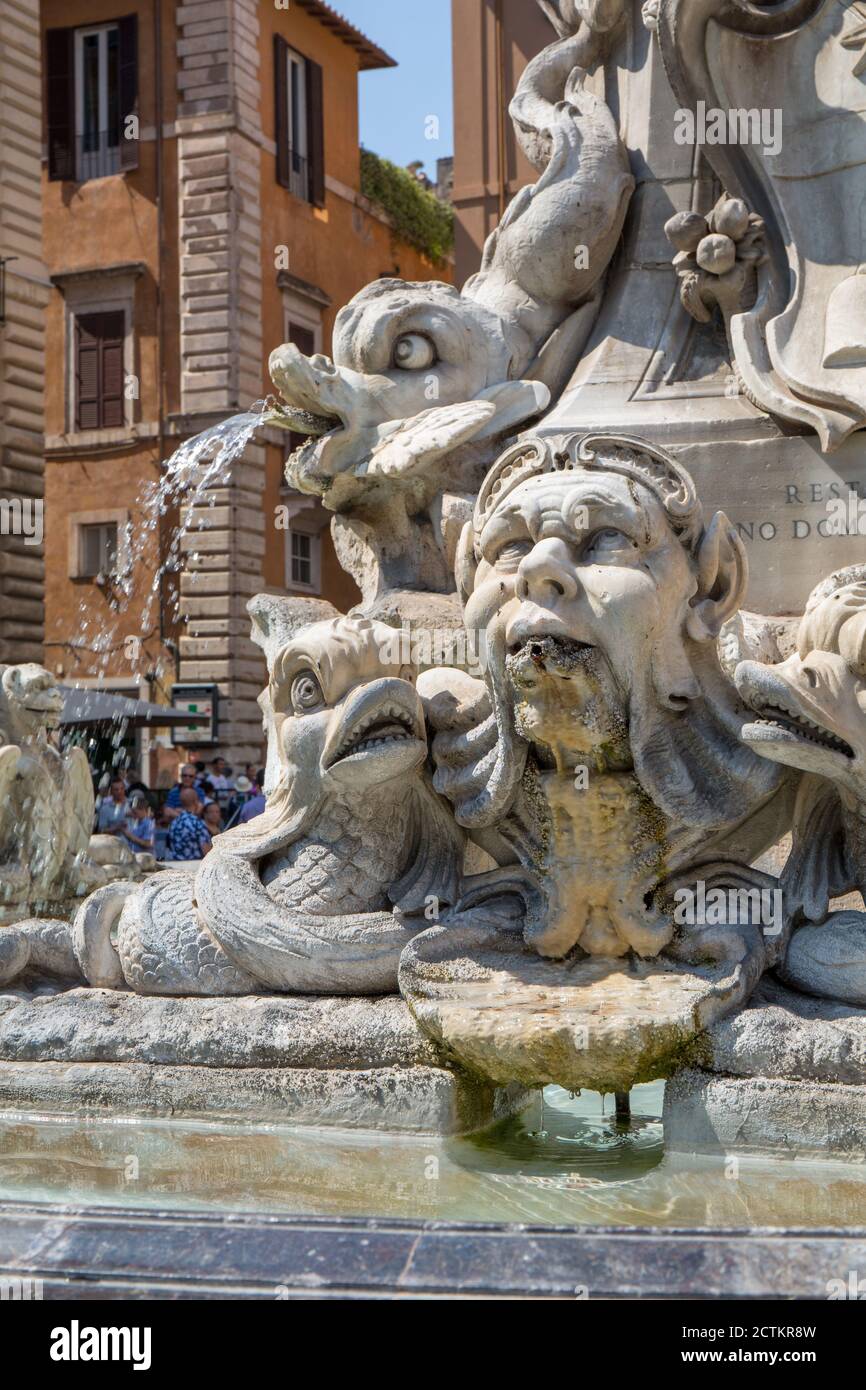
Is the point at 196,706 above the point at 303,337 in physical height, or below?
below

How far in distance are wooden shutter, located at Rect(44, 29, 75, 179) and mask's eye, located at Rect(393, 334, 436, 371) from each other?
80.1 feet

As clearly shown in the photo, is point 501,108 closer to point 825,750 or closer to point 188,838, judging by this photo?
point 188,838

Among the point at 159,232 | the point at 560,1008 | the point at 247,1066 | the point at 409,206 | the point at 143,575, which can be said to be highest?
the point at 409,206

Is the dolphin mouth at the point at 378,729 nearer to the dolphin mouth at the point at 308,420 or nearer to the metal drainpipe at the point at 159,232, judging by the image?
the dolphin mouth at the point at 308,420

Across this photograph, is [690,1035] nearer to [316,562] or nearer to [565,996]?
[565,996]

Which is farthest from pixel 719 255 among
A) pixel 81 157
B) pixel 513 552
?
pixel 81 157

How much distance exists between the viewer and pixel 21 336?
21047 mm

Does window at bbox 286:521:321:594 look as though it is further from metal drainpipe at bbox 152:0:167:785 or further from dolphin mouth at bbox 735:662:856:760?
dolphin mouth at bbox 735:662:856:760

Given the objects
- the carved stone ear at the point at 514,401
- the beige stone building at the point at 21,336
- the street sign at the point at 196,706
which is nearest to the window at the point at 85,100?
the beige stone building at the point at 21,336

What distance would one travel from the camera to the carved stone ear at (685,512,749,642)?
11.9 ft

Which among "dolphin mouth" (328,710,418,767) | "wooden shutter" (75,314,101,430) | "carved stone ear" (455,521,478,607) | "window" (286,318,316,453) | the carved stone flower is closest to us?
"dolphin mouth" (328,710,418,767)

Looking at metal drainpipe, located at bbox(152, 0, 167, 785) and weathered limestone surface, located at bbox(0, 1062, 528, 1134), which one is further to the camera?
metal drainpipe, located at bbox(152, 0, 167, 785)

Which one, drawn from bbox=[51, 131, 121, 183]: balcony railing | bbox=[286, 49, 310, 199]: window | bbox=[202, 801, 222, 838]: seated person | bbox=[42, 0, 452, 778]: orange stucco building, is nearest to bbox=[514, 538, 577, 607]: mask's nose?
bbox=[202, 801, 222, 838]: seated person

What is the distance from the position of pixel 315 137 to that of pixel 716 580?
26854mm
